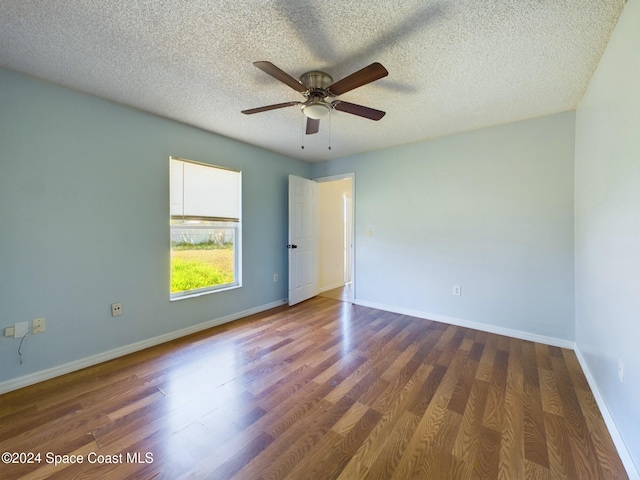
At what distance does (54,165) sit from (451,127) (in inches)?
154

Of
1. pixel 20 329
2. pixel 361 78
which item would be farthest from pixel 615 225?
pixel 20 329

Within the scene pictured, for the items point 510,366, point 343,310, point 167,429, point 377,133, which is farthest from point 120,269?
point 510,366

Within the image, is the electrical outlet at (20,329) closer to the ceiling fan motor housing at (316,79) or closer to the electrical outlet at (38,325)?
the electrical outlet at (38,325)

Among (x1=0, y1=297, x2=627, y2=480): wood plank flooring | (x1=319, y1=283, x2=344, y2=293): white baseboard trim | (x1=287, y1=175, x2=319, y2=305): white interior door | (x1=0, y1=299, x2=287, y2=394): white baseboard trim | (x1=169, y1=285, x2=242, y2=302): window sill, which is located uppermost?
(x1=287, y1=175, x2=319, y2=305): white interior door

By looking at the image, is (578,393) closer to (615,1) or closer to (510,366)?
(510,366)

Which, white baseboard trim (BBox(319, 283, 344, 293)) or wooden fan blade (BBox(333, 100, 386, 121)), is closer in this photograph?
wooden fan blade (BBox(333, 100, 386, 121))

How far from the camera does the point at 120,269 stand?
2.49 meters

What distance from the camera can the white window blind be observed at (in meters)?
2.93

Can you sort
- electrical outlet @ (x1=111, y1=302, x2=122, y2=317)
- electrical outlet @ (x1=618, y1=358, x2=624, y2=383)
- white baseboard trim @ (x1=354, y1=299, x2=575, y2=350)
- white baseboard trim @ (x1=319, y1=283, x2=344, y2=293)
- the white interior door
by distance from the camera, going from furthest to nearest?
white baseboard trim @ (x1=319, y1=283, x2=344, y2=293), the white interior door, white baseboard trim @ (x1=354, y1=299, x2=575, y2=350), electrical outlet @ (x1=111, y1=302, x2=122, y2=317), electrical outlet @ (x1=618, y1=358, x2=624, y2=383)

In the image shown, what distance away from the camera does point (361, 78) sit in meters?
1.62

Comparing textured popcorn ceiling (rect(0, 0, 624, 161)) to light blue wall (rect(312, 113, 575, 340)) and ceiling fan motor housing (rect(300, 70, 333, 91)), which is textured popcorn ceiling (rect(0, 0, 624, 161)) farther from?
light blue wall (rect(312, 113, 575, 340))

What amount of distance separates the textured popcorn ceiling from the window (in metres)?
0.78

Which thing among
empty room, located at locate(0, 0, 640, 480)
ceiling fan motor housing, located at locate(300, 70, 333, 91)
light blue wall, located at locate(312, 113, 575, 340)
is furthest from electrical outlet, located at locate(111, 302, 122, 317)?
light blue wall, located at locate(312, 113, 575, 340)

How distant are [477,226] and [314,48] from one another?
8.64 feet
